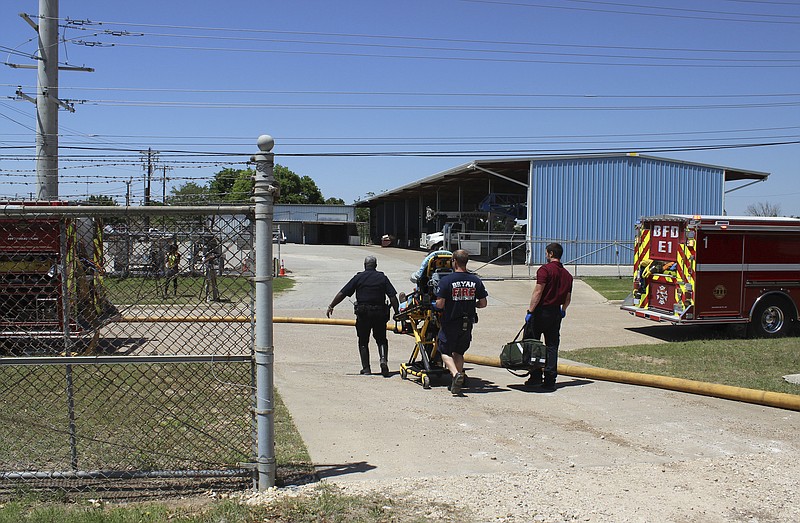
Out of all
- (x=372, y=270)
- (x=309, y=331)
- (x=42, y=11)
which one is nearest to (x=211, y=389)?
(x=372, y=270)

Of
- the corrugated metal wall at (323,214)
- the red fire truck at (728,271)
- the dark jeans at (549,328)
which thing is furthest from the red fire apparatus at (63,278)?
the corrugated metal wall at (323,214)

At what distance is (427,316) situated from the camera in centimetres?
930

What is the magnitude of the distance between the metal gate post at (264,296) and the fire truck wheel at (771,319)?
1229cm

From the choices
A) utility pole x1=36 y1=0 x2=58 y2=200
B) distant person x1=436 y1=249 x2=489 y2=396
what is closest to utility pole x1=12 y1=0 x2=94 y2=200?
utility pole x1=36 y1=0 x2=58 y2=200

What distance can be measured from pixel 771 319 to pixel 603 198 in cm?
2123

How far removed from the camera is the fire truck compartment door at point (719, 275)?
1371 cm

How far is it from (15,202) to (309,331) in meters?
7.55

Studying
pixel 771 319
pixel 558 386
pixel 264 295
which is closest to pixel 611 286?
pixel 771 319

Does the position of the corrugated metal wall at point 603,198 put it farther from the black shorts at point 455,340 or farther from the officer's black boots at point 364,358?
the black shorts at point 455,340

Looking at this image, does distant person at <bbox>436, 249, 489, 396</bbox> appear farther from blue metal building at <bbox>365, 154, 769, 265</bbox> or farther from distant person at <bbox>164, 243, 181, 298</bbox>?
blue metal building at <bbox>365, 154, 769, 265</bbox>

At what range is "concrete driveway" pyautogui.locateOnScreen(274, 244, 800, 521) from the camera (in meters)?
5.67

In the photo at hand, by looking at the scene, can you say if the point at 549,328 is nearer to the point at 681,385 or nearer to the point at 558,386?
the point at 558,386

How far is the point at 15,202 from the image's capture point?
8.18 m

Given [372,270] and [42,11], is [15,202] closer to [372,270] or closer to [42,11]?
[372,270]
